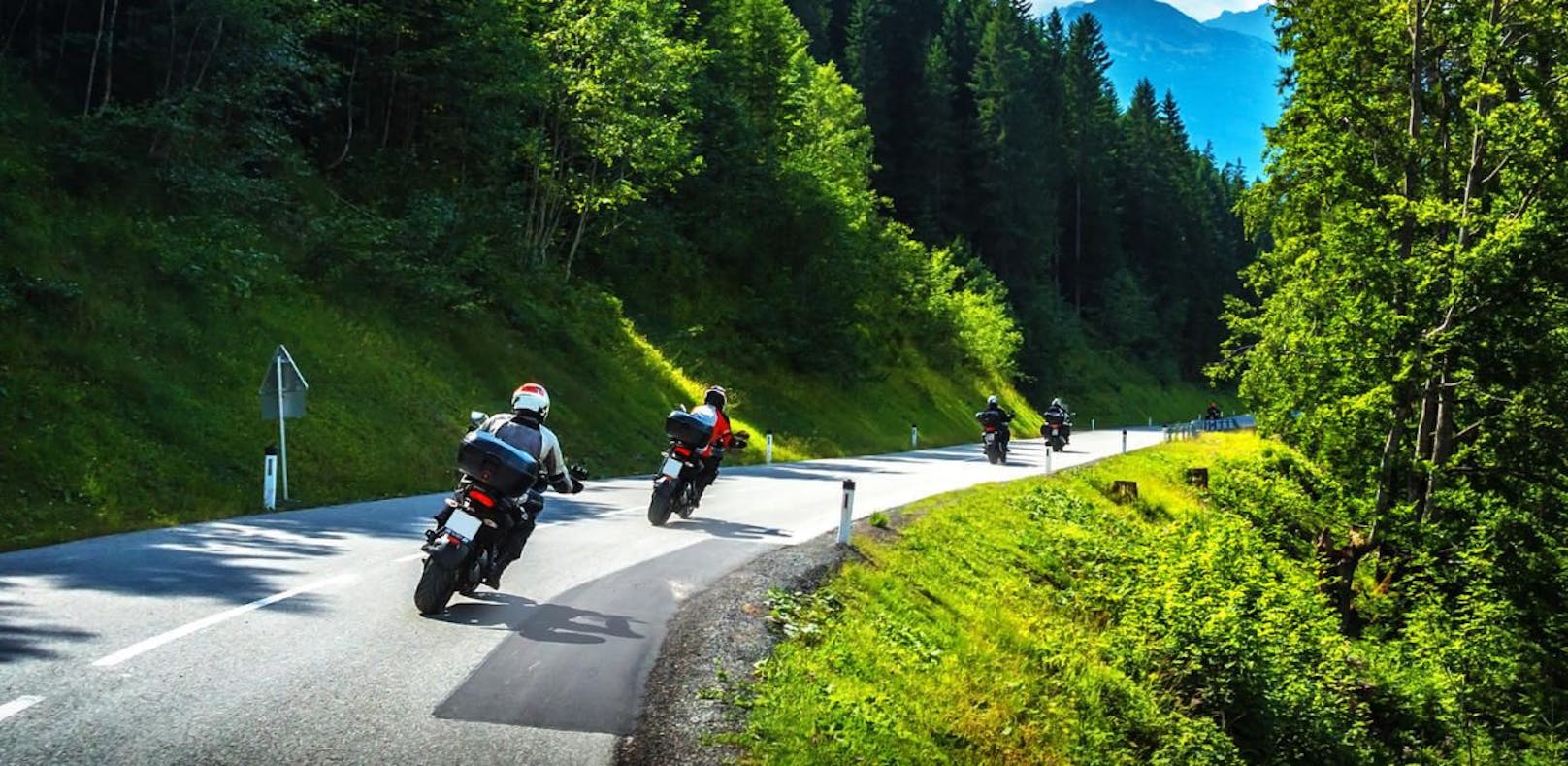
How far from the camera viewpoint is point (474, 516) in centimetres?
882

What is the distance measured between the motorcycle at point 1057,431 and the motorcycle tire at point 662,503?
24.4 meters

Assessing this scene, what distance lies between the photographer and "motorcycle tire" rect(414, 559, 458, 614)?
866 cm

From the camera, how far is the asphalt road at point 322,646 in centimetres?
554

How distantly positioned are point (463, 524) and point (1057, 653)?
20.3 feet

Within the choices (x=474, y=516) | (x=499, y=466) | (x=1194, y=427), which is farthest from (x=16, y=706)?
(x=1194, y=427)

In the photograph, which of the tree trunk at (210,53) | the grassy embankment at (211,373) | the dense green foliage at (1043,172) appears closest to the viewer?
the grassy embankment at (211,373)

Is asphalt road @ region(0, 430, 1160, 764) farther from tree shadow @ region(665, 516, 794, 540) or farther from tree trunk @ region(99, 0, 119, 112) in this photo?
tree trunk @ region(99, 0, 119, 112)

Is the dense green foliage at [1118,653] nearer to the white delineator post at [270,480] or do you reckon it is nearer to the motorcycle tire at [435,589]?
the motorcycle tire at [435,589]

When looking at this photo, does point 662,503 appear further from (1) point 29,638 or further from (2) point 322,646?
(1) point 29,638

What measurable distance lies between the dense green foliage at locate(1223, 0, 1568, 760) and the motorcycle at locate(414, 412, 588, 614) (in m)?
13.9

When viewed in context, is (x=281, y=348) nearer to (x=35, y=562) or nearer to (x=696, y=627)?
(x=35, y=562)

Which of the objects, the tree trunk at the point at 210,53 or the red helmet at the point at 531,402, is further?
the tree trunk at the point at 210,53

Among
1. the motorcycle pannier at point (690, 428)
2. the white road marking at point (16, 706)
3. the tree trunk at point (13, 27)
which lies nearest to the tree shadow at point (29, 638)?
the white road marking at point (16, 706)

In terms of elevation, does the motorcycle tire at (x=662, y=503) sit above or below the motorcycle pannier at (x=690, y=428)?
below
